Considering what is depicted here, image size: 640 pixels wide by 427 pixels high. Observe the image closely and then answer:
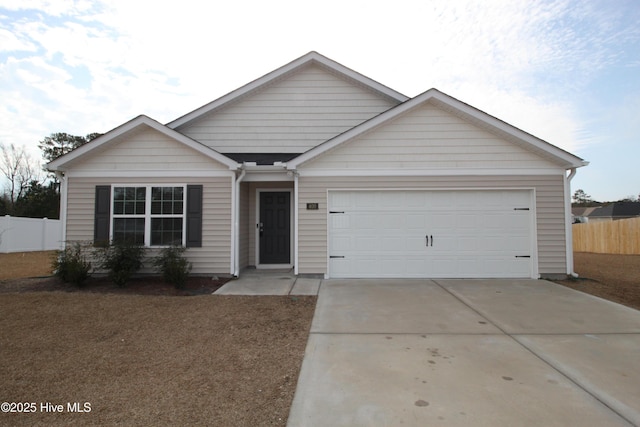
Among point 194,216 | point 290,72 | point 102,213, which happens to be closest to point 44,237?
point 102,213

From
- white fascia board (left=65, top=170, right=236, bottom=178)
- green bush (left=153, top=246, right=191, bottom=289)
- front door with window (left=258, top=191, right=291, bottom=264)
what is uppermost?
white fascia board (left=65, top=170, right=236, bottom=178)

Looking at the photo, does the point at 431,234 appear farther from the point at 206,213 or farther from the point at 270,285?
the point at 206,213

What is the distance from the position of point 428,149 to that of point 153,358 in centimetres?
737

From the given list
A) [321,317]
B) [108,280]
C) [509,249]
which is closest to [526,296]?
[509,249]

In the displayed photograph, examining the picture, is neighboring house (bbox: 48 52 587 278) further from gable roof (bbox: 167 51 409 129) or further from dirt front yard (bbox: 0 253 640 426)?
gable roof (bbox: 167 51 409 129)

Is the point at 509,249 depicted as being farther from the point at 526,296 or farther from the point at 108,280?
the point at 108,280

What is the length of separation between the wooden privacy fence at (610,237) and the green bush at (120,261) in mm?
21657

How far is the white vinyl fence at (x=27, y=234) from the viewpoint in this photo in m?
16.6

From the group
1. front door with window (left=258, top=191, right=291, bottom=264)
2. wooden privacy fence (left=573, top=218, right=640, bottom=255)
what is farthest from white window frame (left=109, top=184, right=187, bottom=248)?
wooden privacy fence (left=573, top=218, right=640, bottom=255)

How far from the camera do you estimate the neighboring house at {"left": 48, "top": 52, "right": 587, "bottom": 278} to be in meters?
8.52

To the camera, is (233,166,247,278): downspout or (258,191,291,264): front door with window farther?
(258,191,291,264): front door with window

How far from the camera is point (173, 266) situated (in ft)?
25.3

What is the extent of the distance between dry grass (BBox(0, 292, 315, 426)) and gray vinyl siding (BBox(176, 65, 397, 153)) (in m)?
5.69

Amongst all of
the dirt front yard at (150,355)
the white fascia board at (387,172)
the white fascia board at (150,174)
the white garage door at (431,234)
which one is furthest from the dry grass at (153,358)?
the white fascia board at (387,172)
